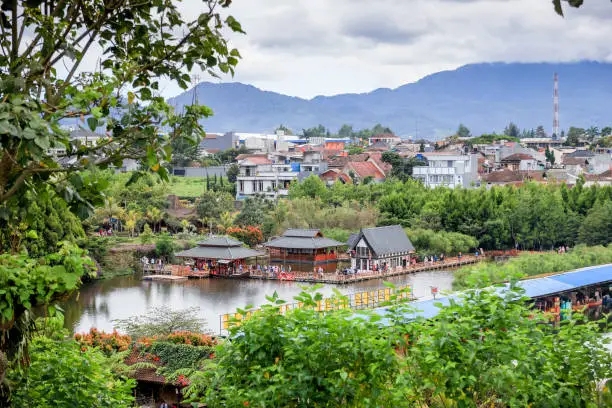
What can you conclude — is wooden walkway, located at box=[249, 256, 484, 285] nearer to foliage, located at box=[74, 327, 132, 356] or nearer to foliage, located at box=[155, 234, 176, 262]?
foliage, located at box=[155, 234, 176, 262]

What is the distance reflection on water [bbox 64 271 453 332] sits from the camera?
69.0 ft

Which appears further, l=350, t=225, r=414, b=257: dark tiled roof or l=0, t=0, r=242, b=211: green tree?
l=350, t=225, r=414, b=257: dark tiled roof

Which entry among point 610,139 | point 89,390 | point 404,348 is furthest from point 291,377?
point 610,139

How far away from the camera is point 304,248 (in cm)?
2911

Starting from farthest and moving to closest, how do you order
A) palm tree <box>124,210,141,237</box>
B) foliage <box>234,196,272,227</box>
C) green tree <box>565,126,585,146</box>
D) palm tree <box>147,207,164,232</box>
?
green tree <box>565,126,585,146</box>
palm tree <box>147,207,164,232</box>
foliage <box>234,196,272,227</box>
palm tree <box>124,210,141,237</box>

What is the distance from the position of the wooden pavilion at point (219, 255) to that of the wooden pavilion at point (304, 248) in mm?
1168

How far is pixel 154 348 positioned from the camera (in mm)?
12188

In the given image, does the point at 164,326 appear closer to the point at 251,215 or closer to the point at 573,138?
the point at 251,215

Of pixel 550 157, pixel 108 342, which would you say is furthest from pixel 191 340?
pixel 550 157

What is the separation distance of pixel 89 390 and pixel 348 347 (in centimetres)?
172

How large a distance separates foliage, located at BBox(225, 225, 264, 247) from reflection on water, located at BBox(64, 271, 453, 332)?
16.1 ft

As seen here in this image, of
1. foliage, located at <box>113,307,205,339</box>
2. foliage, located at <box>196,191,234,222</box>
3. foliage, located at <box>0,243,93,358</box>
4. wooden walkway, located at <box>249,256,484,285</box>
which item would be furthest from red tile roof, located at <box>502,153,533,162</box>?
foliage, located at <box>0,243,93,358</box>

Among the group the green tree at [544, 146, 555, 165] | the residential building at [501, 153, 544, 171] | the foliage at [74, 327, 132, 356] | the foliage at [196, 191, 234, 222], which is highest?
the green tree at [544, 146, 555, 165]

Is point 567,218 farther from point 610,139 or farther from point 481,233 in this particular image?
point 610,139
